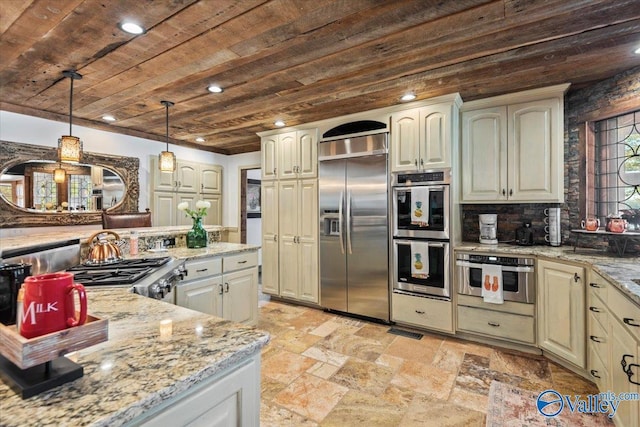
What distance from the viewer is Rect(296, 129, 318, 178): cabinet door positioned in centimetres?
394

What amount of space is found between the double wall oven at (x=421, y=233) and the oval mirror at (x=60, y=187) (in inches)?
144

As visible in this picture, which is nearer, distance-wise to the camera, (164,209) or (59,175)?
(59,175)

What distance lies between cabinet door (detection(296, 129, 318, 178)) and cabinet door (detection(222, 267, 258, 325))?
142cm

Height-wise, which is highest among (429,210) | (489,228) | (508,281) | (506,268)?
(429,210)

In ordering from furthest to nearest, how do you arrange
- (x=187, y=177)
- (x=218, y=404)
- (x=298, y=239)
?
1. (x=187, y=177)
2. (x=298, y=239)
3. (x=218, y=404)

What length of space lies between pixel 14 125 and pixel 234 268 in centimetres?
291

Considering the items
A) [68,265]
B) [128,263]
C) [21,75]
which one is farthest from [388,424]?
[21,75]

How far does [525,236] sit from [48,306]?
11.6 ft

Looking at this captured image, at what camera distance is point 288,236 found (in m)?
4.18

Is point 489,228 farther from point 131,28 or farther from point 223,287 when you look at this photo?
point 131,28

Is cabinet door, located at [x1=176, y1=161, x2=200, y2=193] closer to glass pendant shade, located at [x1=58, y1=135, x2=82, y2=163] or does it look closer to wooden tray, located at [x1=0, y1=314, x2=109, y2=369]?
glass pendant shade, located at [x1=58, y1=135, x2=82, y2=163]

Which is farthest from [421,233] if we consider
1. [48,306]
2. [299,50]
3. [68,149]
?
[68,149]

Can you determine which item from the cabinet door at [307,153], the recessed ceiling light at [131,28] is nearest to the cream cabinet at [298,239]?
the cabinet door at [307,153]

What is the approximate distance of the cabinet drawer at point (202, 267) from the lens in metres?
2.56
